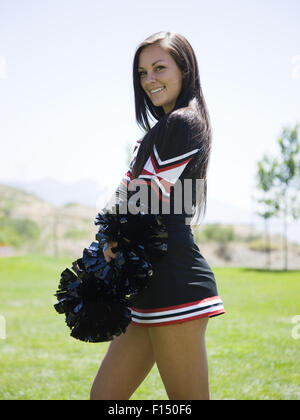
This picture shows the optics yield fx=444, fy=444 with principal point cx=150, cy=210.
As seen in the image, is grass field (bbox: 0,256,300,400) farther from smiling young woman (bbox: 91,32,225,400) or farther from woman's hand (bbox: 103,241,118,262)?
woman's hand (bbox: 103,241,118,262)

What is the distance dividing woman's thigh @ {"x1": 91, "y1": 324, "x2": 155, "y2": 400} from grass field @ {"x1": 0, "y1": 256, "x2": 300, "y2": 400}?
5.87ft

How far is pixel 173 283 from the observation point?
1.80 meters

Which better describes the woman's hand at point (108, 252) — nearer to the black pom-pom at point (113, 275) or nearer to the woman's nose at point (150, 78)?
the black pom-pom at point (113, 275)

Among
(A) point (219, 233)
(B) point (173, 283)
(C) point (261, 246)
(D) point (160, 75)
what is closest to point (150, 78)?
(D) point (160, 75)

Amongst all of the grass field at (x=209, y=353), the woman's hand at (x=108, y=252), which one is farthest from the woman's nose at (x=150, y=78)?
the grass field at (x=209, y=353)

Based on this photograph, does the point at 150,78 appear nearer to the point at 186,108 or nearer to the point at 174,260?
the point at 186,108

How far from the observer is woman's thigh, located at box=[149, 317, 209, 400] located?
178cm

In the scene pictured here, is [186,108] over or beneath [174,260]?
over

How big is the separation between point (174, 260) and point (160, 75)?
85cm

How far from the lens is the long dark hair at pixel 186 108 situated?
1.84 meters

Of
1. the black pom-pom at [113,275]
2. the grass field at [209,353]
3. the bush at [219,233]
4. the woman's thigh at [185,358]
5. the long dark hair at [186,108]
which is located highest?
the long dark hair at [186,108]

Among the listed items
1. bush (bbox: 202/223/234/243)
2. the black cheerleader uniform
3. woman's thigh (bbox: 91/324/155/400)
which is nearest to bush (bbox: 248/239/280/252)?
bush (bbox: 202/223/234/243)
